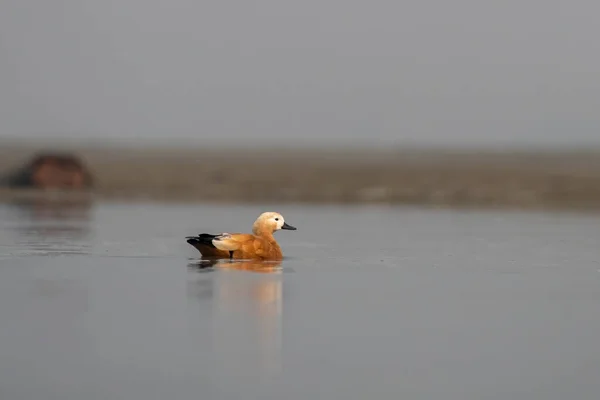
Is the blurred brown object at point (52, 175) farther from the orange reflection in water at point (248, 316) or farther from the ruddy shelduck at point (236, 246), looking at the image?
the orange reflection in water at point (248, 316)

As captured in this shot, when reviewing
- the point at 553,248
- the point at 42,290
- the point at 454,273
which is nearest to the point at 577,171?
the point at 553,248

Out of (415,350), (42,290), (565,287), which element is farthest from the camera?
(565,287)

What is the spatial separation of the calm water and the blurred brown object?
19.6 m

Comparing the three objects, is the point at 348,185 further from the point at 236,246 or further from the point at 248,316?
the point at 248,316

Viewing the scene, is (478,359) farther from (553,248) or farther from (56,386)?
(553,248)

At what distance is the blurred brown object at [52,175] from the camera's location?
37.0 metres

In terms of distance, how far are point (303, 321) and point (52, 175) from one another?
28.3m

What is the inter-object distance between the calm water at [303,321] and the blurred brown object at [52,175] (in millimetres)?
19565

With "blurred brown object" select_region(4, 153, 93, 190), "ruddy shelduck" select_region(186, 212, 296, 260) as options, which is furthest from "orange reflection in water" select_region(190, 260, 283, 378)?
"blurred brown object" select_region(4, 153, 93, 190)

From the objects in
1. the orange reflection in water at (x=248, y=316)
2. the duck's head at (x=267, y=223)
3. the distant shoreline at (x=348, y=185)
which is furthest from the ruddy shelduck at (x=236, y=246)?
Answer: the distant shoreline at (x=348, y=185)

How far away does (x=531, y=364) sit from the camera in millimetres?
8180

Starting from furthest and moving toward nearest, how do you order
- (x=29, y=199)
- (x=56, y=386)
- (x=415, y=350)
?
(x=29, y=199)
(x=415, y=350)
(x=56, y=386)

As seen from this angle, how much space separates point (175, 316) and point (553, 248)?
8457 mm

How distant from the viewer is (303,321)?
9633 mm
